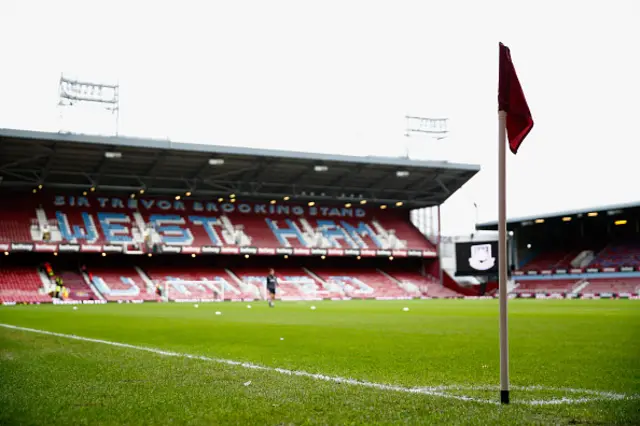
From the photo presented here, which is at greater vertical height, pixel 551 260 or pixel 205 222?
pixel 205 222

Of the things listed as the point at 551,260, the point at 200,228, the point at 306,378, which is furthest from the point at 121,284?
the point at 306,378

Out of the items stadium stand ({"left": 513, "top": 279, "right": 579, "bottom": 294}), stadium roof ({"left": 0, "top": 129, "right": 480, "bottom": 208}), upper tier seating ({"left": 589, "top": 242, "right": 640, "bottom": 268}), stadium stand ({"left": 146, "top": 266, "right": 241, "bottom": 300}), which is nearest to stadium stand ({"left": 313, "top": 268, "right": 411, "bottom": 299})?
stadium roof ({"left": 0, "top": 129, "right": 480, "bottom": 208})

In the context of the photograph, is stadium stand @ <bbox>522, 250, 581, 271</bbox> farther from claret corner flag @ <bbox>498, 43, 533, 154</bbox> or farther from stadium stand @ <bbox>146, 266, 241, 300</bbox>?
claret corner flag @ <bbox>498, 43, 533, 154</bbox>

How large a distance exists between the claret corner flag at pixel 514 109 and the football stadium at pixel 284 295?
215 centimetres

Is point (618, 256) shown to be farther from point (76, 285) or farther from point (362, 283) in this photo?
point (76, 285)

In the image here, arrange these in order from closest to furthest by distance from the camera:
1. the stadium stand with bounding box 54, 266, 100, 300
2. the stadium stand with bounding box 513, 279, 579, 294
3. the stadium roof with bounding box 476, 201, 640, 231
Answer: the stadium stand with bounding box 54, 266, 100, 300 → the stadium roof with bounding box 476, 201, 640, 231 → the stadium stand with bounding box 513, 279, 579, 294

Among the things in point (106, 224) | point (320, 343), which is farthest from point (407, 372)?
point (106, 224)

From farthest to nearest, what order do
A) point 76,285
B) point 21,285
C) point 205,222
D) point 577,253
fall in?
1. point 577,253
2. point 205,222
3. point 76,285
4. point 21,285

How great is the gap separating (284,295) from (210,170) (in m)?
11.1

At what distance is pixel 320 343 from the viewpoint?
37.8 feet

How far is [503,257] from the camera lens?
5359mm

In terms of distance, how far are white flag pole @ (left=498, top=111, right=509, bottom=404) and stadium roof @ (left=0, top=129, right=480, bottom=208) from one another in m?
42.3

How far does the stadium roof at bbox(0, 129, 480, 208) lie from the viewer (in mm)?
45812

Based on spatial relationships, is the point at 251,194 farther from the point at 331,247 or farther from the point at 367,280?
the point at 367,280
